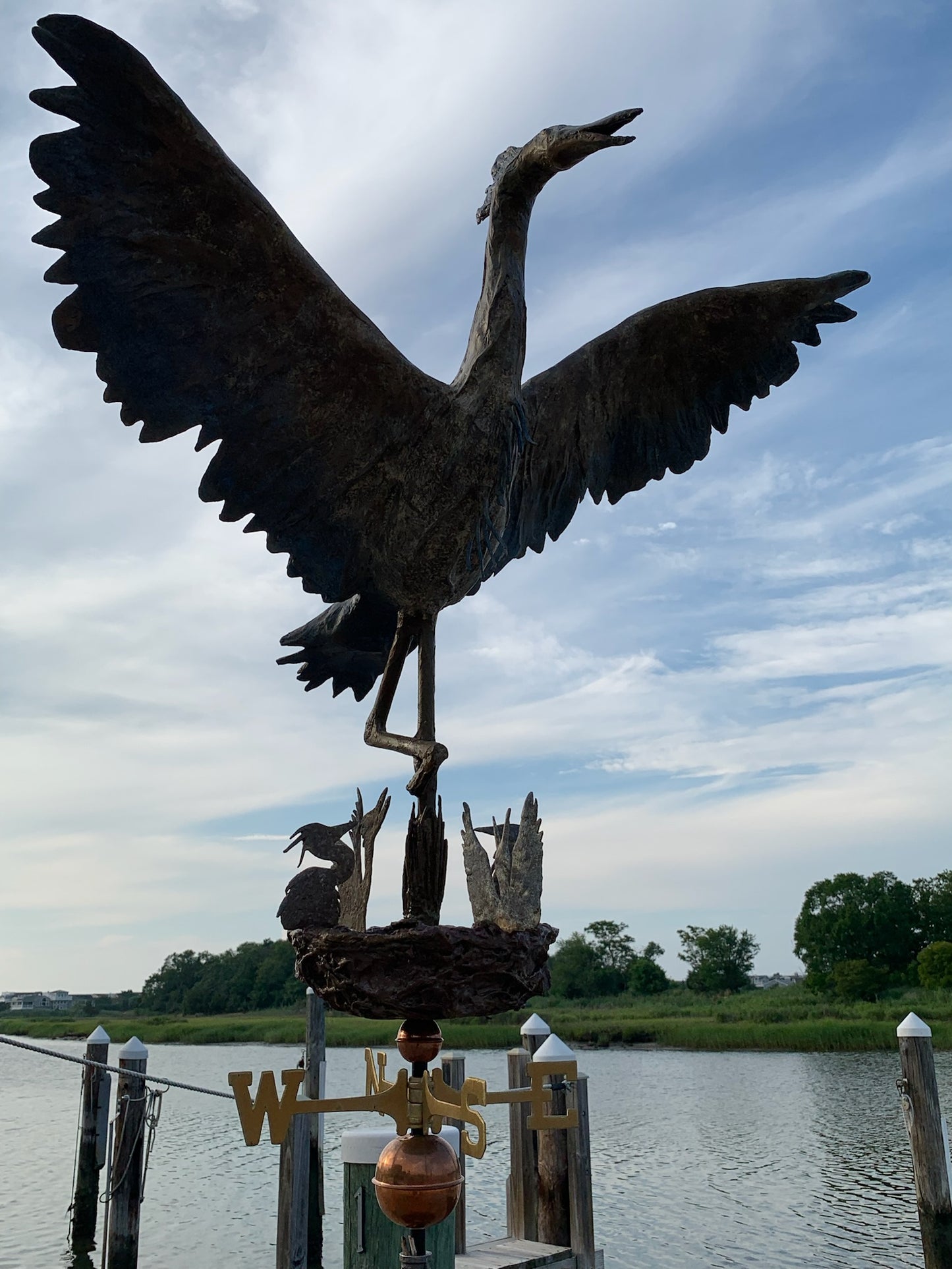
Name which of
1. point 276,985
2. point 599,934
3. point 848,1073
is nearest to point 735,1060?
point 848,1073

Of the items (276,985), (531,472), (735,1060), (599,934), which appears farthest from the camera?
(599,934)

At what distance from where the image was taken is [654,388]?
3.50 m

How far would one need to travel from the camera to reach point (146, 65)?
92.2 inches

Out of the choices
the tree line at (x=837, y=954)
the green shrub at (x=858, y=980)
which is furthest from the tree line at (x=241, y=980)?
the green shrub at (x=858, y=980)

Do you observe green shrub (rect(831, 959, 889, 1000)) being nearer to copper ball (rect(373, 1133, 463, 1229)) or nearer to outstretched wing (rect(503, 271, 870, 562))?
outstretched wing (rect(503, 271, 870, 562))

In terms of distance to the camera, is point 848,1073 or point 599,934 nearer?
point 848,1073

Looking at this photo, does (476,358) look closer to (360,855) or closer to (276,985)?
(360,855)

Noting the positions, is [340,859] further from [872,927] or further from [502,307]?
[872,927]

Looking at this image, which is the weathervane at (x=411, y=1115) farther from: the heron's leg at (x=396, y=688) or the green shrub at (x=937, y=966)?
the green shrub at (x=937, y=966)

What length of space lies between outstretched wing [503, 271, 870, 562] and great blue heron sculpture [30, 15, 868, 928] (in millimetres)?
38

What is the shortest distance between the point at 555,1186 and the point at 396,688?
5013mm

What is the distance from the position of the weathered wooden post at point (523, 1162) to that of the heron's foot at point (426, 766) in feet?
16.4

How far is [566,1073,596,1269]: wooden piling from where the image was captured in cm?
637

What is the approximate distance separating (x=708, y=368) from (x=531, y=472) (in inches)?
30.9
